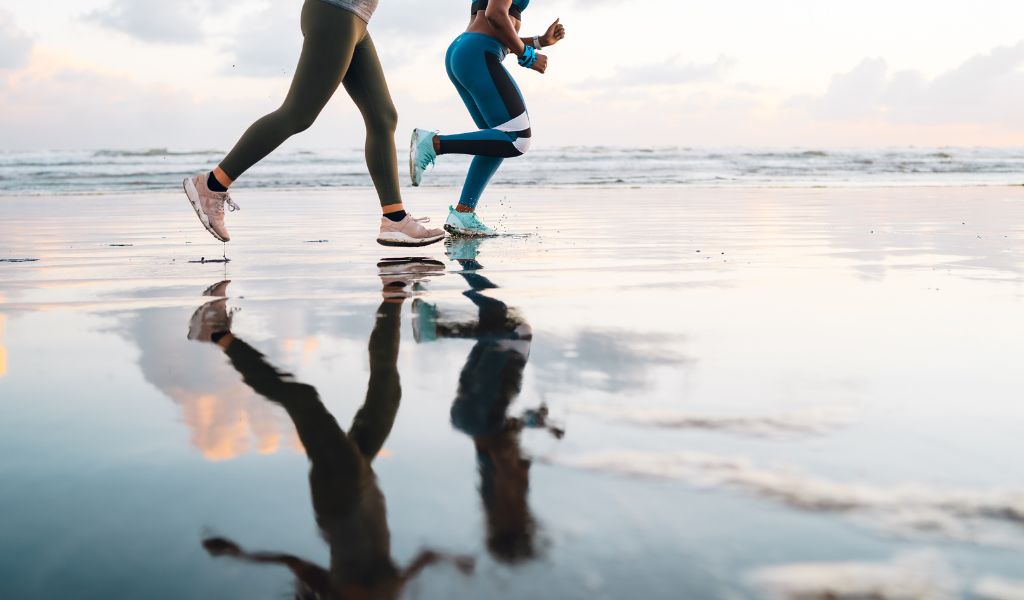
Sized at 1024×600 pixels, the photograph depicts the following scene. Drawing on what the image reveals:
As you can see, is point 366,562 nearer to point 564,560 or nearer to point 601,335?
point 564,560

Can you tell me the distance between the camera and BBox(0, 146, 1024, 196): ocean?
59.9 feet

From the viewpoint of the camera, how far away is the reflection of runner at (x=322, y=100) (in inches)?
181

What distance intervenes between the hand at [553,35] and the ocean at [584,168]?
11076mm

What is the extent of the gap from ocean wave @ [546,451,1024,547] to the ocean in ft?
49.9

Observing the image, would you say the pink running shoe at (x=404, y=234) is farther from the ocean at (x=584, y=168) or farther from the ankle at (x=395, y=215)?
the ocean at (x=584, y=168)

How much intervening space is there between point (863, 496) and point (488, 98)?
→ 4610 millimetres

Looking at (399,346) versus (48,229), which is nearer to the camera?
(399,346)

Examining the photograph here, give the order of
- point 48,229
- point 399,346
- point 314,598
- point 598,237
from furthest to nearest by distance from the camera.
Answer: point 48,229 → point 598,237 → point 399,346 → point 314,598

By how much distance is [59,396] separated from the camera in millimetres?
2006

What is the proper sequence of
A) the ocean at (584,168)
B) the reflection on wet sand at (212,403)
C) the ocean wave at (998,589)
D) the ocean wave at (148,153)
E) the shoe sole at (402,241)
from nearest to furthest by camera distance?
the ocean wave at (998,589) < the reflection on wet sand at (212,403) < the shoe sole at (402,241) < the ocean at (584,168) < the ocean wave at (148,153)

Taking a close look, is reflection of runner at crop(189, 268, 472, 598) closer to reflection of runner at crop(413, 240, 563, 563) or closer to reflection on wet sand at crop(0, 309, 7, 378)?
reflection of runner at crop(413, 240, 563, 563)

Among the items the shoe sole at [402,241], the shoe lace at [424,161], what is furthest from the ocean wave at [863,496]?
the shoe lace at [424,161]

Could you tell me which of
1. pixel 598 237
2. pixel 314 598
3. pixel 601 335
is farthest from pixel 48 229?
pixel 314 598

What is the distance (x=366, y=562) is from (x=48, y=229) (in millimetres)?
6748
